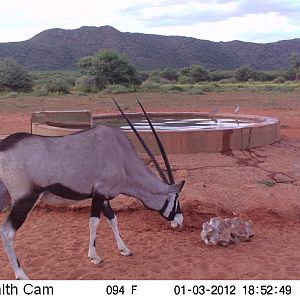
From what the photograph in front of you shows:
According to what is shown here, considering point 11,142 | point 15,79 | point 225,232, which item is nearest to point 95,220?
point 11,142

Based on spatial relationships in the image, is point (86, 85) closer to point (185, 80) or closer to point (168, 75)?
point (185, 80)

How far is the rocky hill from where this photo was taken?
74688mm

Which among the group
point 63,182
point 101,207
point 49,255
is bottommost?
point 49,255

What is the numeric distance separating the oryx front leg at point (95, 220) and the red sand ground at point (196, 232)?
0.25ft

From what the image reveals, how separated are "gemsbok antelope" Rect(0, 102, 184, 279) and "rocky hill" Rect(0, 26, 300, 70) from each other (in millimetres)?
67981

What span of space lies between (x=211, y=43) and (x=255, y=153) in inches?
3283

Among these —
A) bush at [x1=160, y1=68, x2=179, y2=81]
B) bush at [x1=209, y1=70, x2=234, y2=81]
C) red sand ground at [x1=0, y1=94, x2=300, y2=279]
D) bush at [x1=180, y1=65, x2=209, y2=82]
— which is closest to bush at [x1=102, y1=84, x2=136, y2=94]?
bush at [x1=180, y1=65, x2=209, y2=82]

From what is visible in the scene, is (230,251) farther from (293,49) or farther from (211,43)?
(293,49)

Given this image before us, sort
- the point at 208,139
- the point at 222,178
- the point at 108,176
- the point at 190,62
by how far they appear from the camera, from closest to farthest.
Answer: the point at 108,176 < the point at 222,178 < the point at 208,139 < the point at 190,62

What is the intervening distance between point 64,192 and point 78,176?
0.19m

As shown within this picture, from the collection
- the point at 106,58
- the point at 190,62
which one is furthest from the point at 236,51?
the point at 106,58

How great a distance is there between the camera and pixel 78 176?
4750 mm

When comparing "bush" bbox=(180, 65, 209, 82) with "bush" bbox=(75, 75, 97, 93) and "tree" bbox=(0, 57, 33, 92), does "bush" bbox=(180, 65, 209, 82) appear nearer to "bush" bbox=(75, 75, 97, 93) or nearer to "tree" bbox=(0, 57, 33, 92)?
"bush" bbox=(75, 75, 97, 93)

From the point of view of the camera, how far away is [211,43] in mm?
89625
